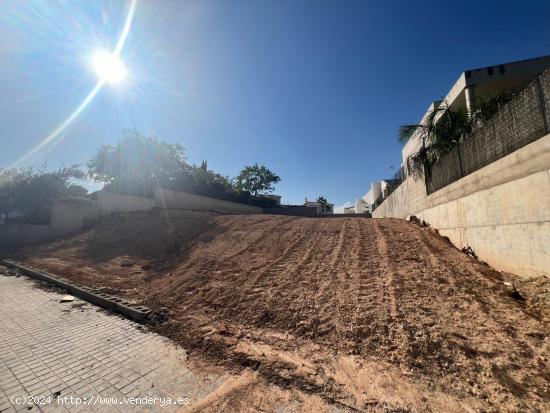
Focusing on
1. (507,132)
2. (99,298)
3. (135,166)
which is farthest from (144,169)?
(507,132)

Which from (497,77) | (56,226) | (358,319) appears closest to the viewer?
(358,319)

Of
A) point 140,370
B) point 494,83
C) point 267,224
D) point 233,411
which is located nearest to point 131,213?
point 267,224

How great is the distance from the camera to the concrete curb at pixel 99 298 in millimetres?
4354

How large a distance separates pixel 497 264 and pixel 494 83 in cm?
1124

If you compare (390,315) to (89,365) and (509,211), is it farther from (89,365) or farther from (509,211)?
(89,365)

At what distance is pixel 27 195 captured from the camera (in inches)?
595

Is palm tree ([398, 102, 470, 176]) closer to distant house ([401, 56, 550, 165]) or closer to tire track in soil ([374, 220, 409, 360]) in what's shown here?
distant house ([401, 56, 550, 165])

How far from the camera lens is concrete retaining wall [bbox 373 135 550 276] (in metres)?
3.73

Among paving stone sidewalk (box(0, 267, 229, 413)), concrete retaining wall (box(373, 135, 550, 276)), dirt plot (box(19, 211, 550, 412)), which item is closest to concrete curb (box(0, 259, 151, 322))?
paving stone sidewalk (box(0, 267, 229, 413))

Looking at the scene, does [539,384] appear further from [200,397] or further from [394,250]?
[394,250]

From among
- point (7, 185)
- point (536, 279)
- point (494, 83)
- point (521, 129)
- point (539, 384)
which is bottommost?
point (539, 384)

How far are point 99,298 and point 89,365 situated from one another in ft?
8.47

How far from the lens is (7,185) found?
1491 cm

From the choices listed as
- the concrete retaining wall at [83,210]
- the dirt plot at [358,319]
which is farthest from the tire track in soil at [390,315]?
the concrete retaining wall at [83,210]
